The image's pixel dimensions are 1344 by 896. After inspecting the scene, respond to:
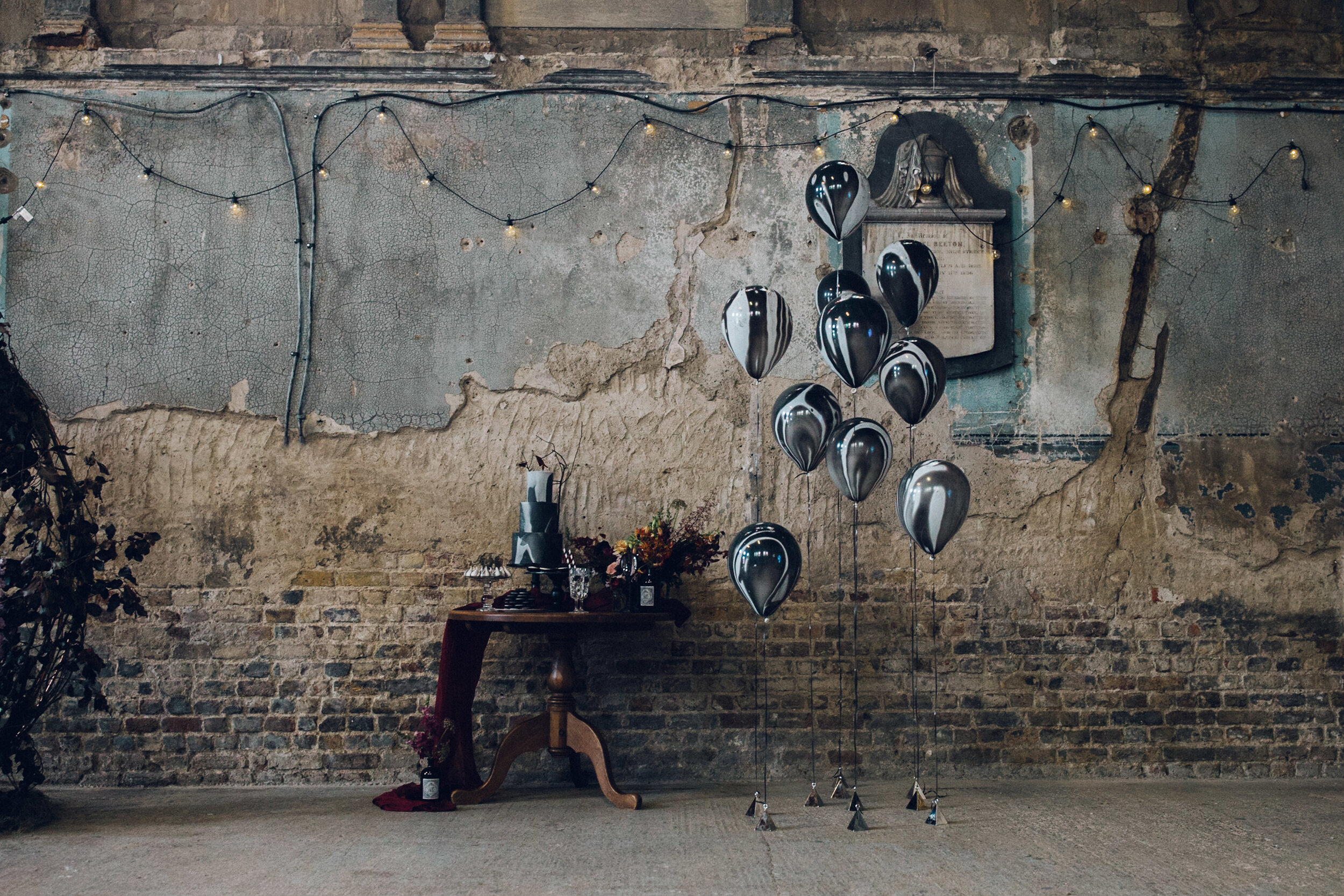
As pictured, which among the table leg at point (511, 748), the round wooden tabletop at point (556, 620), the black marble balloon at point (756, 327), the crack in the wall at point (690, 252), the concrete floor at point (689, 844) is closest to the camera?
the concrete floor at point (689, 844)

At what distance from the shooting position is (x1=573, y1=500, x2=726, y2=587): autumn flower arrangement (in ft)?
14.1

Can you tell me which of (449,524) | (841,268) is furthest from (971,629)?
(449,524)

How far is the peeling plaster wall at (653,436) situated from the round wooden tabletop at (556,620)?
0.54m

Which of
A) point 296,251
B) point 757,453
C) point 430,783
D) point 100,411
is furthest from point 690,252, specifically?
point 100,411

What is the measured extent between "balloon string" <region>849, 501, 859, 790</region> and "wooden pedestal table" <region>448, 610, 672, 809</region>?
983mm

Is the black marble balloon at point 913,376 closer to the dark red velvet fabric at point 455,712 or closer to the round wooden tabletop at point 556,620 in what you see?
the round wooden tabletop at point 556,620

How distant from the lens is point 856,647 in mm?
4758

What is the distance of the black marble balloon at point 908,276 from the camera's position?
4.12 meters

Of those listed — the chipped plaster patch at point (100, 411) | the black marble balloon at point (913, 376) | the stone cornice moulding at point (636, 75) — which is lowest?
the chipped plaster patch at point (100, 411)

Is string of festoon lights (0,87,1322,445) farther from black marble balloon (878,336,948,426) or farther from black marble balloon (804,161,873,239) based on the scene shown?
black marble balloon (878,336,948,426)

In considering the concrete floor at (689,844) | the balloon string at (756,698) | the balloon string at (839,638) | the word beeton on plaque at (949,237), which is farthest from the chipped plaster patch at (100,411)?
the word beeton on plaque at (949,237)

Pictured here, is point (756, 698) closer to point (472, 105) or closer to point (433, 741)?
point (433, 741)

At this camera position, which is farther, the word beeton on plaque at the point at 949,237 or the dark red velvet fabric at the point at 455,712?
the word beeton on plaque at the point at 949,237

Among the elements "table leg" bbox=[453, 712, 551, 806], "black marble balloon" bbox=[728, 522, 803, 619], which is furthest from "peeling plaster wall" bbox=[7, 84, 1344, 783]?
"black marble balloon" bbox=[728, 522, 803, 619]
